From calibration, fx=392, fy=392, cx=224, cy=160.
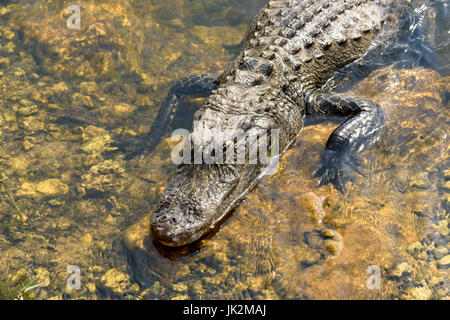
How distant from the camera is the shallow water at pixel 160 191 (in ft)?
9.16

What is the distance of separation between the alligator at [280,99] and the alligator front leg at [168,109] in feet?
0.04

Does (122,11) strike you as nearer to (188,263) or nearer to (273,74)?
(273,74)

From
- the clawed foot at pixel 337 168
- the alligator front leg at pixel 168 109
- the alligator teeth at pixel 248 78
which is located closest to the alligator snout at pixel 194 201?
the clawed foot at pixel 337 168

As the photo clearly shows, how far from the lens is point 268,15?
4.94m

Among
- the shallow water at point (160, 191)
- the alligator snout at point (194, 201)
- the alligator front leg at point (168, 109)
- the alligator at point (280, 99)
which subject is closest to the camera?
the shallow water at point (160, 191)

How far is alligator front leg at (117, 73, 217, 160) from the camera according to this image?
4.29 m

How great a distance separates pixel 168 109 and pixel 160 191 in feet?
4.50

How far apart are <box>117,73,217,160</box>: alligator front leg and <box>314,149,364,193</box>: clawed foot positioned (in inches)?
67.4

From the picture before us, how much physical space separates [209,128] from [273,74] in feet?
3.81

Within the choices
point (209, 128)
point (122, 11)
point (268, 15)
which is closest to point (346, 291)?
point (209, 128)

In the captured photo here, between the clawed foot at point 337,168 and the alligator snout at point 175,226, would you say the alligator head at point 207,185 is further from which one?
the clawed foot at point 337,168

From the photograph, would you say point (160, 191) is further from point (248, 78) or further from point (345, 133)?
point (345, 133)

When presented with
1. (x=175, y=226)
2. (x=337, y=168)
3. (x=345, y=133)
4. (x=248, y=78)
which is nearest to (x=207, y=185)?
(x=175, y=226)

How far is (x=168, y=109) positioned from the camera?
181 inches
